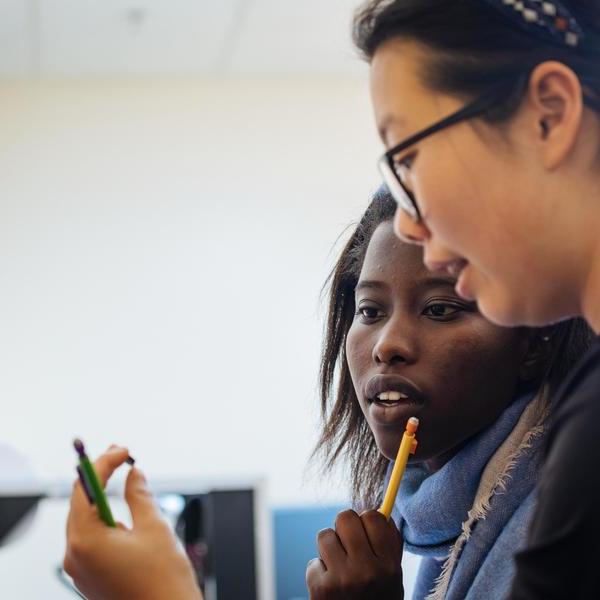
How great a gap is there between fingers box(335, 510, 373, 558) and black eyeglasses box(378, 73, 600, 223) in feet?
1.00

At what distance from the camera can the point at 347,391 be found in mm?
1145

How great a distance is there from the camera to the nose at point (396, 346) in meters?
0.96

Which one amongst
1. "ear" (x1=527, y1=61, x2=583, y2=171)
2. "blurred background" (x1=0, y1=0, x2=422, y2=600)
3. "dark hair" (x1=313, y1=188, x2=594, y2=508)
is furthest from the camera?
"blurred background" (x1=0, y1=0, x2=422, y2=600)

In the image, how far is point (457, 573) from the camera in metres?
0.94

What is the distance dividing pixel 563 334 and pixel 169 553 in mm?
417

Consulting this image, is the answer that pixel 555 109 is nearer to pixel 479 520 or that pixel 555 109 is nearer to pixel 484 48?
pixel 484 48

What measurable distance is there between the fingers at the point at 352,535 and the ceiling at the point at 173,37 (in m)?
3.02

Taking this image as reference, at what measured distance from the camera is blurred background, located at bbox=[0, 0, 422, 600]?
14.3 feet

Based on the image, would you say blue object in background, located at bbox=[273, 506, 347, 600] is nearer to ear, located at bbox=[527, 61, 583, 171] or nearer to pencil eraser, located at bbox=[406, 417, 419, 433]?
pencil eraser, located at bbox=[406, 417, 419, 433]

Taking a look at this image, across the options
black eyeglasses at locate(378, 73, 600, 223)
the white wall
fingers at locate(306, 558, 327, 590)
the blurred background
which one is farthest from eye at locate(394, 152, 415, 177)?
the white wall

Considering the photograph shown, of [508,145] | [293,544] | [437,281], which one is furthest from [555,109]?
[293,544]

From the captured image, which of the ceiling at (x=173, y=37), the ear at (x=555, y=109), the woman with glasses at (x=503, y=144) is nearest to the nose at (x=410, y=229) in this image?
A: the woman with glasses at (x=503, y=144)

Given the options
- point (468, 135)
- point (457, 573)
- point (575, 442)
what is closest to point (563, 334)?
point (457, 573)

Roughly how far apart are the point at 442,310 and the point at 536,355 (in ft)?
0.32
